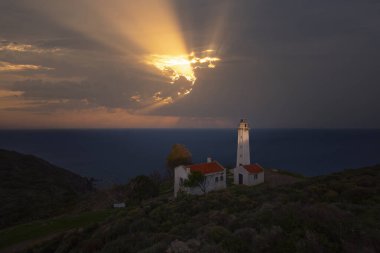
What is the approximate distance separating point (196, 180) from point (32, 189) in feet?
134

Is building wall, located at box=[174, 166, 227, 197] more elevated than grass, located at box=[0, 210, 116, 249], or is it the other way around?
building wall, located at box=[174, 166, 227, 197]

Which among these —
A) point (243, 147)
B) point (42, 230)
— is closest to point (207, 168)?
point (243, 147)

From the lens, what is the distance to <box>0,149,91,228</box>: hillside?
131 ft

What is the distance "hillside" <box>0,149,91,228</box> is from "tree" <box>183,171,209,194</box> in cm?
1987

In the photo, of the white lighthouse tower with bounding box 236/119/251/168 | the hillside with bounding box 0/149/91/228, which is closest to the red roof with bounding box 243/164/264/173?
the white lighthouse tower with bounding box 236/119/251/168

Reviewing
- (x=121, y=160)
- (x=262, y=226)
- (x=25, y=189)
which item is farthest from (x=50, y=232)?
(x=121, y=160)

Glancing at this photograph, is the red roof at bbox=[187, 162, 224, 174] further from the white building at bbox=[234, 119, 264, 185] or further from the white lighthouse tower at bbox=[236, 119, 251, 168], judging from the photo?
the white lighthouse tower at bbox=[236, 119, 251, 168]

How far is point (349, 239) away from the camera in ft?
25.5

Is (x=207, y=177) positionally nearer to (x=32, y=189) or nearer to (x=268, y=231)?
(x=268, y=231)

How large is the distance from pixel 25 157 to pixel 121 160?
46.2m

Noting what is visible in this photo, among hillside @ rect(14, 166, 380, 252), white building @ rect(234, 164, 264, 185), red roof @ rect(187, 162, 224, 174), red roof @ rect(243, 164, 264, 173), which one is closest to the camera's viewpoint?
hillside @ rect(14, 166, 380, 252)

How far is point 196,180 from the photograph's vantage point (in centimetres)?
3055

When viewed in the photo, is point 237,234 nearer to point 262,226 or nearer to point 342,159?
point 262,226

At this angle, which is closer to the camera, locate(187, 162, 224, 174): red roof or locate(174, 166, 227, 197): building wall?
locate(174, 166, 227, 197): building wall
